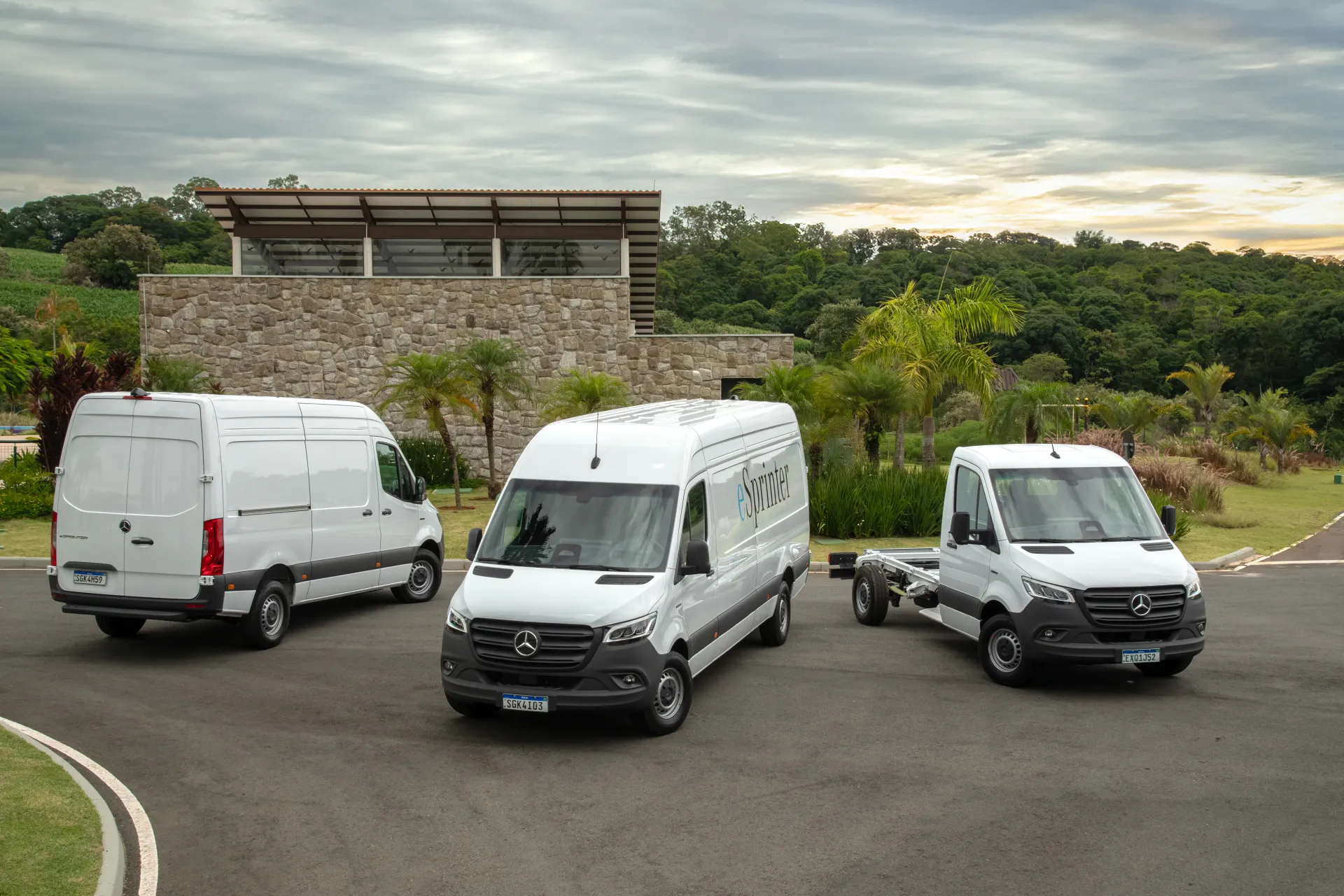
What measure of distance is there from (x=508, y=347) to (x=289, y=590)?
14920 millimetres

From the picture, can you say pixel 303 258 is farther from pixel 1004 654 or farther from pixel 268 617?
pixel 1004 654

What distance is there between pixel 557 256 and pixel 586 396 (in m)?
6.69

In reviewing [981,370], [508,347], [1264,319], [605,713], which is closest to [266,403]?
[605,713]

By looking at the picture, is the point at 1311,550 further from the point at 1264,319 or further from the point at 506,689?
the point at 1264,319

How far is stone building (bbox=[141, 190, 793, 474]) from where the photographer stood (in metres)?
29.7

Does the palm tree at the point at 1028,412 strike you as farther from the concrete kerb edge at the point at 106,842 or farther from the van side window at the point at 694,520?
the concrete kerb edge at the point at 106,842

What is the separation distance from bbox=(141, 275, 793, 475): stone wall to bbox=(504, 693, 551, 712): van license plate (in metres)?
21.5

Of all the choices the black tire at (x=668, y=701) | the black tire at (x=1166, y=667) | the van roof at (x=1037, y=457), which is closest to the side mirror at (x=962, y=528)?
the van roof at (x=1037, y=457)

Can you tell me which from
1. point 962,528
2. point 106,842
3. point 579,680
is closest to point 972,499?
point 962,528

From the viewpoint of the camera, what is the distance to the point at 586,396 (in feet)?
84.9

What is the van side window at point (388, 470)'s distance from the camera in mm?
14477

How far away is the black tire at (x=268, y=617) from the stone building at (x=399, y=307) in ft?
57.5

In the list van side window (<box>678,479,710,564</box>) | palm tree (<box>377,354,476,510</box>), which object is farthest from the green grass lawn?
palm tree (<box>377,354,476,510</box>)

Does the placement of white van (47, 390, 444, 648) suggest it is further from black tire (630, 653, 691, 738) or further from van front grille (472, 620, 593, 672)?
black tire (630, 653, 691, 738)
